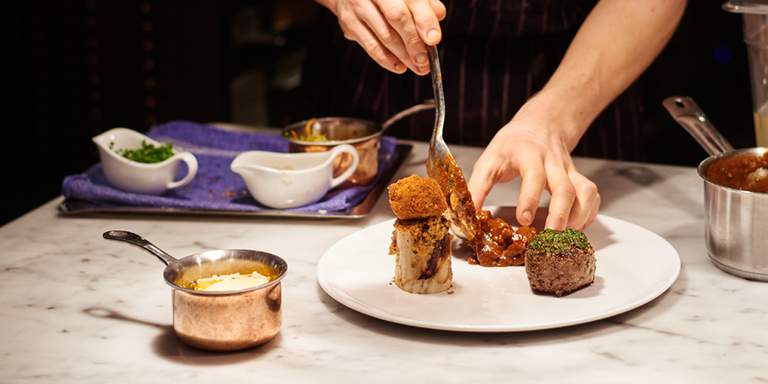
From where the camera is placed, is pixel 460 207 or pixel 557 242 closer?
pixel 557 242

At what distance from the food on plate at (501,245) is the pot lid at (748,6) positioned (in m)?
0.68

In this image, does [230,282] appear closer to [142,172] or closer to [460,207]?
[460,207]

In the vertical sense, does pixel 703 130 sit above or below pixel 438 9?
below

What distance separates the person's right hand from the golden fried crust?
34 cm

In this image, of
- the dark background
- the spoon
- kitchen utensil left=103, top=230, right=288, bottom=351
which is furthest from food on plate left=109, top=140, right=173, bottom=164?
the dark background

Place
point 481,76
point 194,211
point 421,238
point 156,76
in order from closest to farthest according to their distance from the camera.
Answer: point 421,238 < point 194,211 < point 481,76 < point 156,76

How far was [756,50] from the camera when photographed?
2.14 meters

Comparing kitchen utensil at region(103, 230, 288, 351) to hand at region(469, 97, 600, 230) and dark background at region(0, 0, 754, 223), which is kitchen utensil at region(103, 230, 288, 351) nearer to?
hand at region(469, 97, 600, 230)

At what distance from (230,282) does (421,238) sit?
33 centimetres

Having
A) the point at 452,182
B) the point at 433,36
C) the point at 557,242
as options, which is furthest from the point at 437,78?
the point at 557,242

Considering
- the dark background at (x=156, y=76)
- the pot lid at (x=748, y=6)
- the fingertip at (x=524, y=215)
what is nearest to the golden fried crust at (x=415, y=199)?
the fingertip at (x=524, y=215)

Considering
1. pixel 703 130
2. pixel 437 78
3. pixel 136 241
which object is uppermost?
pixel 437 78

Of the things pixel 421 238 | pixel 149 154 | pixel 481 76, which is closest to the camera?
pixel 421 238

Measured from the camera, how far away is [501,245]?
1753mm
